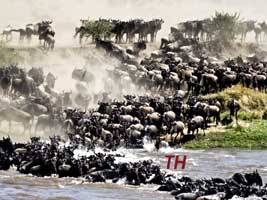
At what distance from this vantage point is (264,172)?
114 feet

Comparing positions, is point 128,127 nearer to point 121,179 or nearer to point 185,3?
point 121,179

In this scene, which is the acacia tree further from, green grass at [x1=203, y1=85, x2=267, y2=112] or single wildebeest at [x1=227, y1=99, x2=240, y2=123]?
single wildebeest at [x1=227, y1=99, x2=240, y2=123]

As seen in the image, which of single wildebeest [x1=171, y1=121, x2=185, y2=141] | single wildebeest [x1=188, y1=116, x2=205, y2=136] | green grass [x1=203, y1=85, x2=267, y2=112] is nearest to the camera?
single wildebeest [x1=171, y1=121, x2=185, y2=141]

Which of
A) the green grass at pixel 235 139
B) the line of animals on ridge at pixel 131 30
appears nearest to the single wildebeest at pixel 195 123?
the green grass at pixel 235 139

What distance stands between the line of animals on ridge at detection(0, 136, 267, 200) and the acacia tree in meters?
47.8

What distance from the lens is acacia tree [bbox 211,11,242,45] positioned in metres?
82.5

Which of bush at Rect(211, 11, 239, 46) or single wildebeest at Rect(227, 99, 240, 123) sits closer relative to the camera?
single wildebeest at Rect(227, 99, 240, 123)

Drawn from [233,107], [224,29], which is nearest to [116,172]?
[233,107]

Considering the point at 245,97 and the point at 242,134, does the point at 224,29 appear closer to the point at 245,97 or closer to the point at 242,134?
the point at 245,97

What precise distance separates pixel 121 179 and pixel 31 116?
1672cm

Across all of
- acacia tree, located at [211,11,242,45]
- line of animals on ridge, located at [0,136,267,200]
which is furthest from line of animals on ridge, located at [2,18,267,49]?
line of animals on ridge, located at [0,136,267,200]

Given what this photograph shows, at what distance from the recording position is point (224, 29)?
3275 inches

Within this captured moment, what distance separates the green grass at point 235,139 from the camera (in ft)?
143

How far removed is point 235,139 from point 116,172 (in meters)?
14.3
